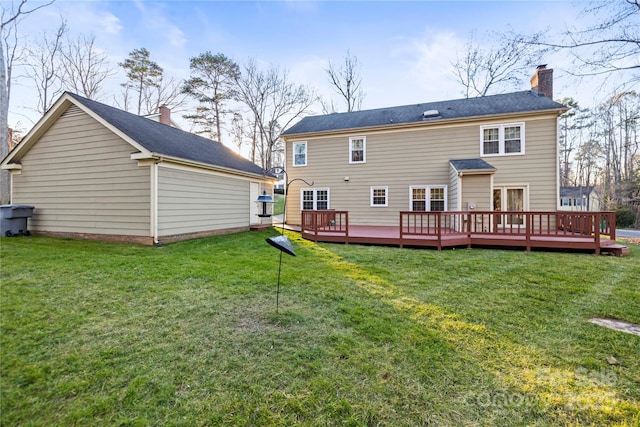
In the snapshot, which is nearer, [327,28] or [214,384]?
[214,384]

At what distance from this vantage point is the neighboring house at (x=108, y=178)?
762 cm

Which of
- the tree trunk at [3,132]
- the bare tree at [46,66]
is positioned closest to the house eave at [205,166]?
the tree trunk at [3,132]

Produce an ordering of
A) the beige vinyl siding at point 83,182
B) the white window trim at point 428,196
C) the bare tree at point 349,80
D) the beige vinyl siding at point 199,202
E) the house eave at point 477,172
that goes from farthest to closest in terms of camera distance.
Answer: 1. the bare tree at point 349,80
2. the white window trim at point 428,196
3. the house eave at point 477,172
4. the beige vinyl siding at point 199,202
5. the beige vinyl siding at point 83,182

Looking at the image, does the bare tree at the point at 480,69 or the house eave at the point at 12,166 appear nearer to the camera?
the house eave at the point at 12,166

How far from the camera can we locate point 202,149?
35.8 feet

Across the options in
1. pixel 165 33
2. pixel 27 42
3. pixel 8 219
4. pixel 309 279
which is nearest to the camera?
pixel 309 279

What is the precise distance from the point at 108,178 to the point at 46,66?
13.8 m

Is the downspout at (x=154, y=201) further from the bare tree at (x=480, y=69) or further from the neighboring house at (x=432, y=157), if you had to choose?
the bare tree at (x=480, y=69)

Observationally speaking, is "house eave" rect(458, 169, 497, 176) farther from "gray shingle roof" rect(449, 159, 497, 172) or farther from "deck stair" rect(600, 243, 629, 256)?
"deck stair" rect(600, 243, 629, 256)

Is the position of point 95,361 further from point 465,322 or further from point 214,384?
point 465,322

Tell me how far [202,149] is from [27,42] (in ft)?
40.6

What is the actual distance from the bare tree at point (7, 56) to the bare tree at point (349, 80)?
53.3 feet

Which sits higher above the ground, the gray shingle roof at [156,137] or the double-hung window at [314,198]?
the gray shingle roof at [156,137]

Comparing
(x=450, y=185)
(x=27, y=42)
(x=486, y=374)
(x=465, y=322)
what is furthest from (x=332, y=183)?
(x=27, y=42)
